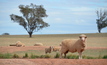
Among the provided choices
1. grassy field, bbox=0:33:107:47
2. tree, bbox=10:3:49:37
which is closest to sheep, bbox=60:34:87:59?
grassy field, bbox=0:33:107:47

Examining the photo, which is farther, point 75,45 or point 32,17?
point 32,17

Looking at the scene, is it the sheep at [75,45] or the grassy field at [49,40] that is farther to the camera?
the grassy field at [49,40]

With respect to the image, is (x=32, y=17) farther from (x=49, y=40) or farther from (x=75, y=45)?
(x=75, y=45)

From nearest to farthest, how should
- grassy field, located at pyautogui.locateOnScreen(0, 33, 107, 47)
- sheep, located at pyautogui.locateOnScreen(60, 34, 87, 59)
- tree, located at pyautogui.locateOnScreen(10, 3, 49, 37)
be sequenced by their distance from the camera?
sheep, located at pyautogui.locateOnScreen(60, 34, 87, 59), grassy field, located at pyautogui.locateOnScreen(0, 33, 107, 47), tree, located at pyautogui.locateOnScreen(10, 3, 49, 37)

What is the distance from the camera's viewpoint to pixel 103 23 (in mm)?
99375

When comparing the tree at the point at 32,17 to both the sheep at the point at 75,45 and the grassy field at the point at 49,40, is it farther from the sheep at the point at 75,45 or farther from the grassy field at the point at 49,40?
the sheep at the point at 75,45

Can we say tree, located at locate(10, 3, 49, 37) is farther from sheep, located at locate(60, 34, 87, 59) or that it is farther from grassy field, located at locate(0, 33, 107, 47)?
sheep, located at locate(60, 34, 87, 59)

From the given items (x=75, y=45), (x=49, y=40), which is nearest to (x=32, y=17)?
(x=49, y=40)

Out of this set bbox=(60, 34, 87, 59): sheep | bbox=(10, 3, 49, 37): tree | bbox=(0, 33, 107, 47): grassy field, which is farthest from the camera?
bbox=(10, 3, 49, 37): tree

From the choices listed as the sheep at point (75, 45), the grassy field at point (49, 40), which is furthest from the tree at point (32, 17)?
the sheep at point (75, 45)

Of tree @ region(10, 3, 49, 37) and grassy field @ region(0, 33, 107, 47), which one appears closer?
grassy field @ region(0, 33, 107, 47)

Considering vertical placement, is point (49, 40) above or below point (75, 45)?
below

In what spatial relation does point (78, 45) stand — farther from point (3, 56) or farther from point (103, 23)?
point (103, 23)

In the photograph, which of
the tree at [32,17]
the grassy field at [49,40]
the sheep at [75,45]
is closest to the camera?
the sheep at [75,45]
